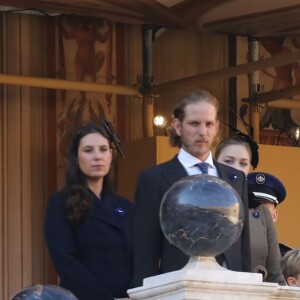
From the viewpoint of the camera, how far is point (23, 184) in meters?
11.6

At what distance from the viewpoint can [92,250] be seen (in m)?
6.39

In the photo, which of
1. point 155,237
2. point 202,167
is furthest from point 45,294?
point 202,167

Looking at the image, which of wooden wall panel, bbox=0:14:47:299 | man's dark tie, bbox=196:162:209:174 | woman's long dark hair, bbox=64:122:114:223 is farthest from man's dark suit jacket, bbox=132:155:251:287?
wooden wall panel, bbox=0:14:47:299

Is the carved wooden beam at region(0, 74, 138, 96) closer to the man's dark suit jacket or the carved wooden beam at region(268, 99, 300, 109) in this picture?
the carved wooden beam at region(268, 99, 300, 109)

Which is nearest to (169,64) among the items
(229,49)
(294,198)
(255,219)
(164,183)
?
(229,49)

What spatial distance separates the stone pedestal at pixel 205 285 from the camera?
4.71 m

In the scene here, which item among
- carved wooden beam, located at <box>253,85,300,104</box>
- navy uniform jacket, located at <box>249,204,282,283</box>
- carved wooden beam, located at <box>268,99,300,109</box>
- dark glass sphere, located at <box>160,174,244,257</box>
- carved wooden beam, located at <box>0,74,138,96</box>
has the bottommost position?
navy uniform jacket, located at <box>249,204,282,283</box>

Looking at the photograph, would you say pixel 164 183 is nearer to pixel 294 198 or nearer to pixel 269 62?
pixel 269 62

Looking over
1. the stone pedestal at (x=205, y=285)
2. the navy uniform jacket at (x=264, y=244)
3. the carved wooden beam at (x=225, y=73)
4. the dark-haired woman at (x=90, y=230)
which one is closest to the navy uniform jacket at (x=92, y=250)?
the dark-haired woman at (x=90, y=230)

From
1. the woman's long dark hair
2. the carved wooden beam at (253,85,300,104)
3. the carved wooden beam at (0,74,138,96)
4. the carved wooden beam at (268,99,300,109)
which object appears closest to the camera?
the woman's long dark hair

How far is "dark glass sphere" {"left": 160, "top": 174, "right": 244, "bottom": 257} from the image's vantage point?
15.8 feet

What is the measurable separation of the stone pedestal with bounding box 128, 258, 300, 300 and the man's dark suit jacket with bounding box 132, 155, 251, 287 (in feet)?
2.19

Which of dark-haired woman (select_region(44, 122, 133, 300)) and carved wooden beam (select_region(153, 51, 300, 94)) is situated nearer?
dark-haired woman (select_region(44, 122, 133, 300))

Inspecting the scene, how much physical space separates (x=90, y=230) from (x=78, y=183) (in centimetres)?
24
